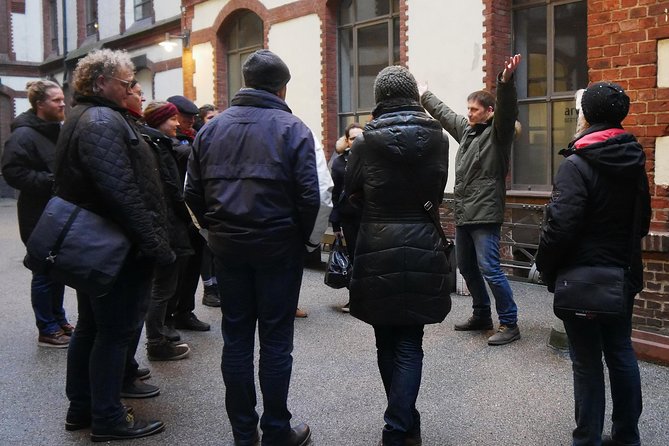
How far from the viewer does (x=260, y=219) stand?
10.4ft

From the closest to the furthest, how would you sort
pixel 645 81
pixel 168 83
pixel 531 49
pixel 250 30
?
1. pixel 645 81
2. pixel 531 49
3. pixel 250 30
4. pixel 168 83

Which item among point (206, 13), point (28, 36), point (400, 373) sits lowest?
point (400, 373)

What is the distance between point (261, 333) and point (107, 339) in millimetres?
796

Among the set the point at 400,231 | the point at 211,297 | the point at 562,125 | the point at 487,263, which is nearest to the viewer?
the point at 400,231

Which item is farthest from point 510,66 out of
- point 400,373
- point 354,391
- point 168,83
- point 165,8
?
point 165,8

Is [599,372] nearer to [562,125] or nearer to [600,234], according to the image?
[600,234]

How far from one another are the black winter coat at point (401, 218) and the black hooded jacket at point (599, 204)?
546mm

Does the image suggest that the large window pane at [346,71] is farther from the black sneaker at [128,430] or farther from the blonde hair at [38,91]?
the black sneaker at [128,430]

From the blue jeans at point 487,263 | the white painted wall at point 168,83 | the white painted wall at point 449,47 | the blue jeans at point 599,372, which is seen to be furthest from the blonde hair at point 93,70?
the white painted wall at point 168,83

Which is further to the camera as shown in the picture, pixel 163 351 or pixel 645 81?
pixel 163 351

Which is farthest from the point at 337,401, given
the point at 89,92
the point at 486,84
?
the point at 486,84

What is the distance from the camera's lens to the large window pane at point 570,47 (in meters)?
7.99

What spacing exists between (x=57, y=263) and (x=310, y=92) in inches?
341

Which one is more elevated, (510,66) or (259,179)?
(510,66)
